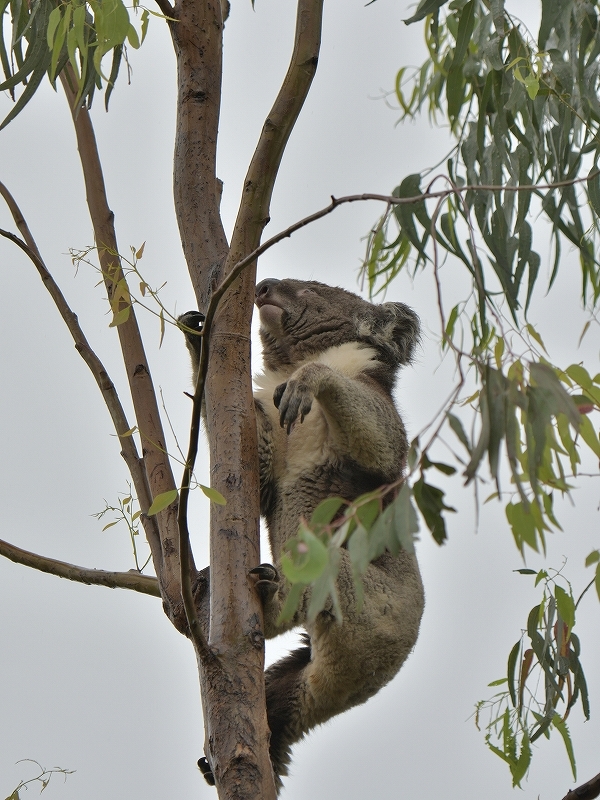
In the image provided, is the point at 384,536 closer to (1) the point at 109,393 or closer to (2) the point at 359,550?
(2) the point at 359,550

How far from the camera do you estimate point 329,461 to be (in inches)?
109

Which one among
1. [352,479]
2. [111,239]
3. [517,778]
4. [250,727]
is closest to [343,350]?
[352,479]

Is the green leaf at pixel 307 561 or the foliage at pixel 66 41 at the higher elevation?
the foliage at pixel 66 41

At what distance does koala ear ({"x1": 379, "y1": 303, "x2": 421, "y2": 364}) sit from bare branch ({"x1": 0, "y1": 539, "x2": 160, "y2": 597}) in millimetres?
1255

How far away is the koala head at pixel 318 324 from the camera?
3201 mm

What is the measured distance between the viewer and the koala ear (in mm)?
3229

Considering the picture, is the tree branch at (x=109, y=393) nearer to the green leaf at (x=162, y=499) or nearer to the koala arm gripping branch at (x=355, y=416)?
the koala arm gripping branch at (x=355, y=416)

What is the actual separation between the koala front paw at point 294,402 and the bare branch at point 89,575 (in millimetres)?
476

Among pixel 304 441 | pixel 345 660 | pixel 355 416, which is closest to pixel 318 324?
pixel 304 441

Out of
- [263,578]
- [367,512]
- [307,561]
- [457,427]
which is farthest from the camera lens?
[263,578]

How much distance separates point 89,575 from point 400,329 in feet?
4.66

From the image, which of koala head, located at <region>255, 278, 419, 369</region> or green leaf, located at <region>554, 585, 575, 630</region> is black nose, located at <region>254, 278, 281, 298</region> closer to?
koala head, located at <region>255, 278, 419, 369</region>

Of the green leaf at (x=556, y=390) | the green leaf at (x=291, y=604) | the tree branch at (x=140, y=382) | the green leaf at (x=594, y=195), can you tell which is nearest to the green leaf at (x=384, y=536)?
the green leaf at (x=291, y=604)

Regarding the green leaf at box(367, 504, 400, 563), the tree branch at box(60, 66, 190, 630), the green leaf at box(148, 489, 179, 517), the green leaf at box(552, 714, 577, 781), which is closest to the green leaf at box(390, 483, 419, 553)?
the green leaf at box(367, 504, 400, 563)
